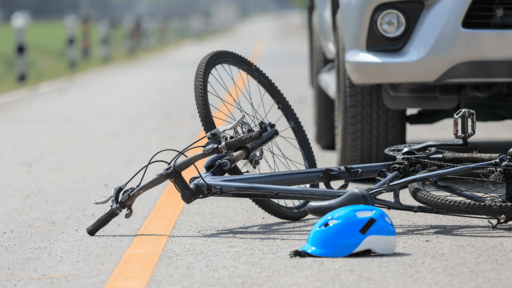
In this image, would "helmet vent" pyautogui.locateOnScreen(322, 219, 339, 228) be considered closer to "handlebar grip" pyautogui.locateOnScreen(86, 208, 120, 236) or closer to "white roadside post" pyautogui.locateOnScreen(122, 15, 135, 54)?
"handlebar grip" pyautogui.locateOnScreen(86, 208, 120, 236)

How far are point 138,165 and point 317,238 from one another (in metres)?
2.93

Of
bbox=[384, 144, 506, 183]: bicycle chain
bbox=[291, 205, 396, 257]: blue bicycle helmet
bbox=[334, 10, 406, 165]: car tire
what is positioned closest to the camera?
bbox=[291, 205, 396, 257]: blue bicycle helmet

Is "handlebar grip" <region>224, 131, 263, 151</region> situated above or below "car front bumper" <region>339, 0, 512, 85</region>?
below

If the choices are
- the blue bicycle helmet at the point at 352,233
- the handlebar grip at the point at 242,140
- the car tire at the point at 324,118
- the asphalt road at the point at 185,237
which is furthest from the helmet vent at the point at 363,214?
the car tire at the point at 324,118

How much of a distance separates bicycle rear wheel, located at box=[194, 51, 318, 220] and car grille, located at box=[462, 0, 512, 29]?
1058 mm

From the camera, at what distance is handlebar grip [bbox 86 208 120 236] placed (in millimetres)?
3666

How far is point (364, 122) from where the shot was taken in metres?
4.75

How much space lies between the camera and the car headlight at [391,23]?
4207mm

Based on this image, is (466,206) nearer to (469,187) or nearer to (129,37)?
(469,187)

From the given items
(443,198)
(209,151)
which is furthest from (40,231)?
(443,198)

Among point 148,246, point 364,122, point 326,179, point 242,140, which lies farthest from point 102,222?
point 364,122

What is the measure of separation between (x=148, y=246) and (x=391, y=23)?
1769mm

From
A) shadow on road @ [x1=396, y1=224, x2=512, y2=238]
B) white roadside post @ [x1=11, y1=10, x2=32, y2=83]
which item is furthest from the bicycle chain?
white roadside post @ [x1=11, y1=10, x2=32, y2=83]

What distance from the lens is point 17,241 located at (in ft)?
12.3
